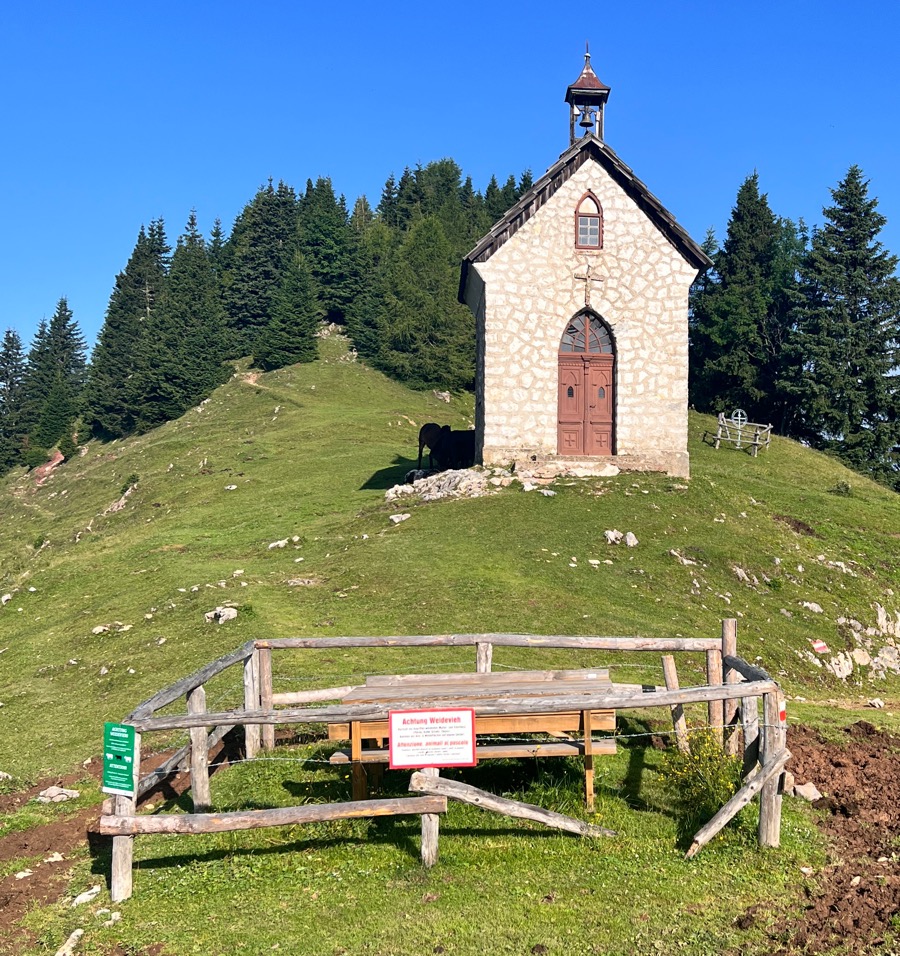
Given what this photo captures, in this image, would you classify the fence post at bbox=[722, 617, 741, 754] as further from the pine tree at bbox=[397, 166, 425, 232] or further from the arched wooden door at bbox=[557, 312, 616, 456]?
the pine tree at bbox=[397, 166, 425, 232]

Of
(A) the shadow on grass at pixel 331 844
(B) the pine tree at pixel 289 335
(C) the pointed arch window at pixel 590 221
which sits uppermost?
(B) the pine tree at pixel 289 335

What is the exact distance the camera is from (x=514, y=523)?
24.8 m

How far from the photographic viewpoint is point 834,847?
9055mm

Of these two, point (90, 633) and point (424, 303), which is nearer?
point (90, 633)

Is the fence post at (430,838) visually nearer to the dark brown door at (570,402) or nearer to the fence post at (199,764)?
the fence post at (199,764)

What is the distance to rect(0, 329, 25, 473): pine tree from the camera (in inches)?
3081

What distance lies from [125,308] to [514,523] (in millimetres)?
76286

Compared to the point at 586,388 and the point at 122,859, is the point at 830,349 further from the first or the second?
the point at 122,859

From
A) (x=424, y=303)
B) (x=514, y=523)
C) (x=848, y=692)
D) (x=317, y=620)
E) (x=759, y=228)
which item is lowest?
(x=848, y=692)

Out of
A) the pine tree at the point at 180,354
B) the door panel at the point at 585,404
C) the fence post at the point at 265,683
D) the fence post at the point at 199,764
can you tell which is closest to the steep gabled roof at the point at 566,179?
the door panel at the point at 585,404

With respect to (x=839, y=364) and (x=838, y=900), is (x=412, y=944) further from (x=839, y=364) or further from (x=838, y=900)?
(x=839, y=364)

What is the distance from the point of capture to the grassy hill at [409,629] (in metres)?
7.95

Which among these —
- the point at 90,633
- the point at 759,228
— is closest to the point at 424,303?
the point at 759,228

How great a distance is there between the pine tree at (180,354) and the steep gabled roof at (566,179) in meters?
42.2
